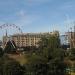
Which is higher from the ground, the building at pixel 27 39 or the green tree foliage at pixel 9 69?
the building at pixel 27 39

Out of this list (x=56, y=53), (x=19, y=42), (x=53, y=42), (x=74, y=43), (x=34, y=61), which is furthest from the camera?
(x=19, y=42)

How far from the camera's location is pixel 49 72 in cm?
3281

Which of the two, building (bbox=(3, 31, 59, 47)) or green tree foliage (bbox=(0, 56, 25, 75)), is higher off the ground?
building (bbox=(3, 31, 59, 47))

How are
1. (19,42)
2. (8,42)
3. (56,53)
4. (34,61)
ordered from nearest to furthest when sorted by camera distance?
(34,61) → (56,53) → (8,42) → (19,42)

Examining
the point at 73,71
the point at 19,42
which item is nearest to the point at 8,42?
the point at 19,42

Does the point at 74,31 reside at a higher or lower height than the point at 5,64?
higher

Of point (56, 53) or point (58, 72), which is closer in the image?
point (58, 72)

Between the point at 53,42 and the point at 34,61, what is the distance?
4309cm

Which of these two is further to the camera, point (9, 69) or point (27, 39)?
point (27, 39)

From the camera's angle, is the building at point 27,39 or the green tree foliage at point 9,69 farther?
the building at point 27,39

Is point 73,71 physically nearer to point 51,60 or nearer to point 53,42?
point 51,60

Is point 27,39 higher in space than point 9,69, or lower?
higher

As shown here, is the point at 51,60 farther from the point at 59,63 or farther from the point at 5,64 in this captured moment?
the point at 5,64

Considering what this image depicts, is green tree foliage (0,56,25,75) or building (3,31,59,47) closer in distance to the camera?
green tree foliage (0,56,25,75)
